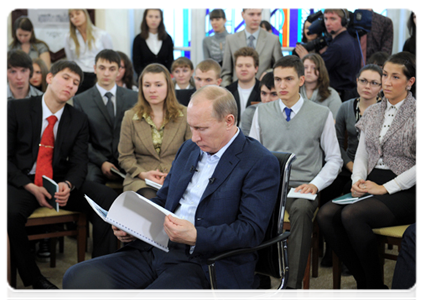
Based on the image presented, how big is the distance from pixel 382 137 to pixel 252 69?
1633mm

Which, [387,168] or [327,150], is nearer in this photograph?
[387,168]

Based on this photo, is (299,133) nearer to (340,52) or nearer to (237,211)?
(237,211)

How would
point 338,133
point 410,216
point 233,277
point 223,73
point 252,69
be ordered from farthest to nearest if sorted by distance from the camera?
point 223,73 < point 252,69 < point 338,133 < point 410,216 < point 233,277

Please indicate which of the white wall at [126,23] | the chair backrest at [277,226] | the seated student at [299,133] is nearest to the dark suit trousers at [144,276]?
the chair backrest at [277,226]

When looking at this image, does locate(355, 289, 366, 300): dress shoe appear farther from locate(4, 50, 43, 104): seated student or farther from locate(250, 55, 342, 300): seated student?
locate(4, 50, 43, 104): seated student

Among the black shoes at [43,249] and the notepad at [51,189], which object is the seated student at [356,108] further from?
the black shoes at [43,249]

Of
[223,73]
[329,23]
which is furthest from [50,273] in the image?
[329,23]

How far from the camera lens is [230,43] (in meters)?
4.94

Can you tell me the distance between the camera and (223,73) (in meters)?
4.88

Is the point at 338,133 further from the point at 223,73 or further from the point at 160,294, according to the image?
the point at 160,294

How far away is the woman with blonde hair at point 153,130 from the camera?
3.23 meters

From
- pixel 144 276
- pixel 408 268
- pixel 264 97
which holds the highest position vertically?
pixel 264 97

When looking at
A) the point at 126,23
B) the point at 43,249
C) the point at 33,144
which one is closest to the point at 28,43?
the point at 126,23

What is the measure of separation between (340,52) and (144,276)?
10.8ft
